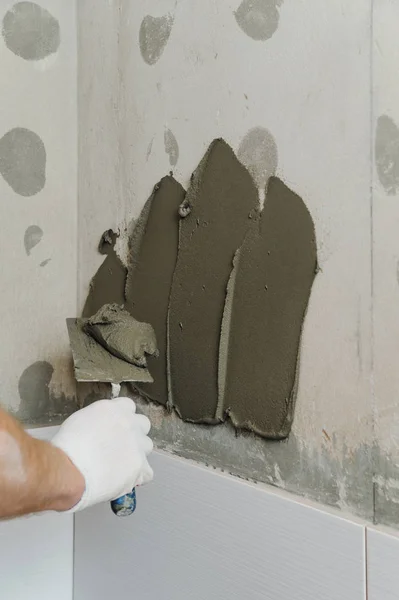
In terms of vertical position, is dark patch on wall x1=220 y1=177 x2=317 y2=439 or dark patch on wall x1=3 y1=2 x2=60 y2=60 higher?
dark patch on wall x1=3 y1=2 x2=60 y2=60

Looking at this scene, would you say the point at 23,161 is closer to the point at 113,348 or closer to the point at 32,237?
the point at 32,237

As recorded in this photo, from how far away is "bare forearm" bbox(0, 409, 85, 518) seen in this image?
29.6 inches

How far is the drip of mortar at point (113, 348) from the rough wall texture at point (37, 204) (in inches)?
11.4

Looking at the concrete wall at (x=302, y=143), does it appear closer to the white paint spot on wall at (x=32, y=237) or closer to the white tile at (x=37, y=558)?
the white paint spot on wall at (x=32, y=237)

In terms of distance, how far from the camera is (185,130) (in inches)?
52.3

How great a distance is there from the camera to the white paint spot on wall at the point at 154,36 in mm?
1383

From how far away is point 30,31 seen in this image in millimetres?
1640

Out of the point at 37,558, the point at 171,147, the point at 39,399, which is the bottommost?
the point at 37,558

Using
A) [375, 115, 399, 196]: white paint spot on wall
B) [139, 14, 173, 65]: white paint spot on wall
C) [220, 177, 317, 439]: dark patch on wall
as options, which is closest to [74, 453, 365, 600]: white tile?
[220, 177, 317, 439]: dark patch on wall

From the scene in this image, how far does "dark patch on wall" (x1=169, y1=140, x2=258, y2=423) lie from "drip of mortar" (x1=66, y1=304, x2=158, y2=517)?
7 cm

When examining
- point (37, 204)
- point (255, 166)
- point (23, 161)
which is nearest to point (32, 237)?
point (37, 204)

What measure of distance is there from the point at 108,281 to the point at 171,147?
0.44 metres

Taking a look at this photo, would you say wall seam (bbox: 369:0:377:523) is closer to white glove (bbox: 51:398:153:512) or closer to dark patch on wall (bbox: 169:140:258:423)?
dark patch on wall (bbox: 169:140:258:423)

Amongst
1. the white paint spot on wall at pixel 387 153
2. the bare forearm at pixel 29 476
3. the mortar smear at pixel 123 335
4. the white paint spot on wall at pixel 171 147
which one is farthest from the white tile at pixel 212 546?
the white paint spot on wall at pixel 171 147
